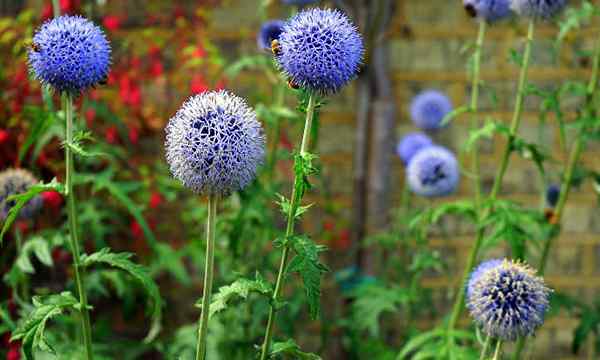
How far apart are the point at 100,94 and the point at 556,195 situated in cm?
218

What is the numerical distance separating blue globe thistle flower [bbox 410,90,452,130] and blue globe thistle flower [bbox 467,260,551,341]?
1.75 m

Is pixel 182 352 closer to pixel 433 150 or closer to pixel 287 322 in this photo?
pixel 287 322

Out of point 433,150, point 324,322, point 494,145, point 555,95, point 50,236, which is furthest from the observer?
point 494,145

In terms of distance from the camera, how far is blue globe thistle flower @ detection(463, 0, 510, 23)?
2996mm

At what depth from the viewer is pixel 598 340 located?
3.12 m

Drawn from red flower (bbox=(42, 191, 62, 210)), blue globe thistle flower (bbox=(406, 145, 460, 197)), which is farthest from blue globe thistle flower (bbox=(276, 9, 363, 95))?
red flower (bbox=(42, 191, 62, 210))

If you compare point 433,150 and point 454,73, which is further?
point 454,73

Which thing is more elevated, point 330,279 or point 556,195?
point 556,195

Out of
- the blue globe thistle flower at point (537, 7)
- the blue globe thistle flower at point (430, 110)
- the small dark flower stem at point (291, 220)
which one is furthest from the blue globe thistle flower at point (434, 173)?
the small dark flower stem at point (291, 220)

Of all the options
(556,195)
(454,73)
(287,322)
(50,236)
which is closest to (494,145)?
(454,73)

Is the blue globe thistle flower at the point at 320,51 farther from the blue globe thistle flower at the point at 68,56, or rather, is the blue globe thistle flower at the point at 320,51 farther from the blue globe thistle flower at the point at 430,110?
the blue globe thistle flower at the point at 430,110

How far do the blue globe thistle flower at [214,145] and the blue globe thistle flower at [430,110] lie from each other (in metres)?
2.19

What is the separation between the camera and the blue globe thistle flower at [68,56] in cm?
201

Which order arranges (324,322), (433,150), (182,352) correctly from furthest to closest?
1. (324,322)
2. (433,150)
3. (182,352)
